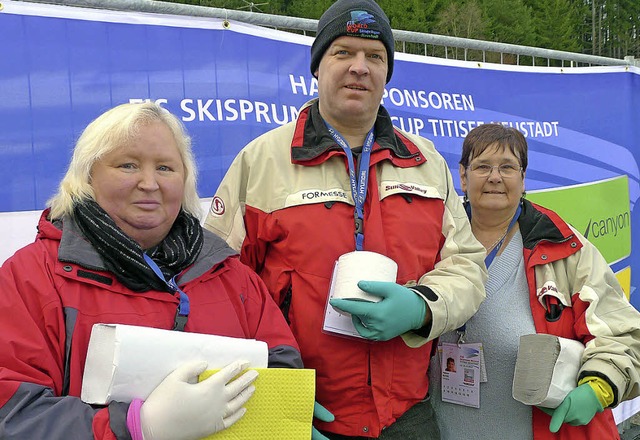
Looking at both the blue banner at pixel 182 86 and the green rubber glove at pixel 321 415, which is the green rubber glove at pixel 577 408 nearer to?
the green rubber glove at pixel 321 415

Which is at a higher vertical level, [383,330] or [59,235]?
[59,235]

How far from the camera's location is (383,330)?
5.74 feet

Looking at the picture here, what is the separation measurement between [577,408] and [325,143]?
1226 mm

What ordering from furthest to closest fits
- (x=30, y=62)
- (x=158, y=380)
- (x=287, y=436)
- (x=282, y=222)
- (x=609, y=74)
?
(x=609, y=74)
(x=30, y=62)
(x=282, y=222)
(x=287, y=436)
(x=158, y=380)

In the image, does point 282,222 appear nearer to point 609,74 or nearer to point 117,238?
point 117,238

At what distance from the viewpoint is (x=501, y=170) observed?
7.98ft

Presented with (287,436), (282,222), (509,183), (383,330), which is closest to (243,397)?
(287,436)

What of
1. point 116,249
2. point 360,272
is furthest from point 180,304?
point 360,272

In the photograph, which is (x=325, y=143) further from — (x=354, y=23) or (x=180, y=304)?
(x=180, y=304)

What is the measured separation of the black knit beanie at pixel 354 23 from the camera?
1.97 m

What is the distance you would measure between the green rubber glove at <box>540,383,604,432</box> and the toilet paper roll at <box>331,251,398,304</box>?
2.62 feet

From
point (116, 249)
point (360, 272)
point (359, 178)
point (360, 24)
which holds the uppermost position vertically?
point (360, 24)

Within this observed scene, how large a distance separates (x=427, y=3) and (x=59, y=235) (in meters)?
27.4

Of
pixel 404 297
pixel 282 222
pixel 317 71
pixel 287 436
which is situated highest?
pixel 317 71
